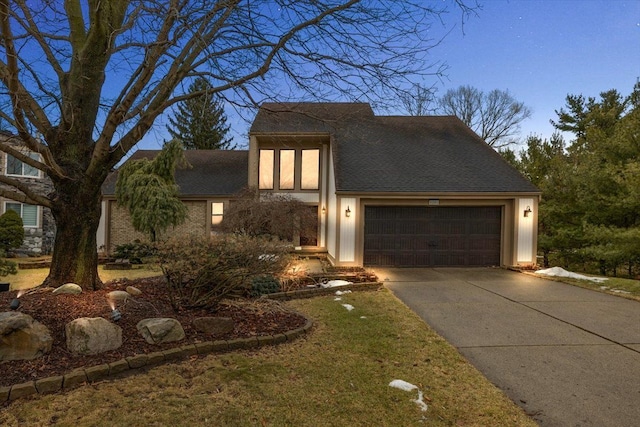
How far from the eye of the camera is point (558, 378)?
3746 millimetres

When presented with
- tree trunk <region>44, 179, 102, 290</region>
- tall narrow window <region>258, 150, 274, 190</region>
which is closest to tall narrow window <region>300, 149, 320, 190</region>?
tall narrow window <region>258, 150, 274, 190</region>

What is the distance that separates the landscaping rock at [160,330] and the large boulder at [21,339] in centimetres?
89

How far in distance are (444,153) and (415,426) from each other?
1267 cm

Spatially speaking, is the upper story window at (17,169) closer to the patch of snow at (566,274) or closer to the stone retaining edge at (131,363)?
the stone retaining edge at (131,363)

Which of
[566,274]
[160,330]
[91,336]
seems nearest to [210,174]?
[160,330]

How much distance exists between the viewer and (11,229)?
13914mm

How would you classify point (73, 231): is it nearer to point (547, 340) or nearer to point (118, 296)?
point (118, 296)

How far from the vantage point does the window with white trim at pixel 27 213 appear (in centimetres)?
1623

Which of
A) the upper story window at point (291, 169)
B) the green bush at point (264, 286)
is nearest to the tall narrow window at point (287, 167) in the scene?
the upper story window at point (291, 169)

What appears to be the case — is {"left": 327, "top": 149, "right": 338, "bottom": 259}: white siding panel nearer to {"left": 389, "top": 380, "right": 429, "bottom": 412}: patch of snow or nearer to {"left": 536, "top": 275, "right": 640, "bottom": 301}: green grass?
{"left": 536, "top": 275, "right": 640, "bottom": 301}: green grass

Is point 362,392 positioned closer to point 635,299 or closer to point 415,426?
point 415,426

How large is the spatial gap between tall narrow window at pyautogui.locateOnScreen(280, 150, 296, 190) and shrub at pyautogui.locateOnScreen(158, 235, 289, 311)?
9888 millimetres

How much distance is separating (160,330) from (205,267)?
1.04 m

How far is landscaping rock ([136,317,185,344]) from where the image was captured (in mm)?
4152
